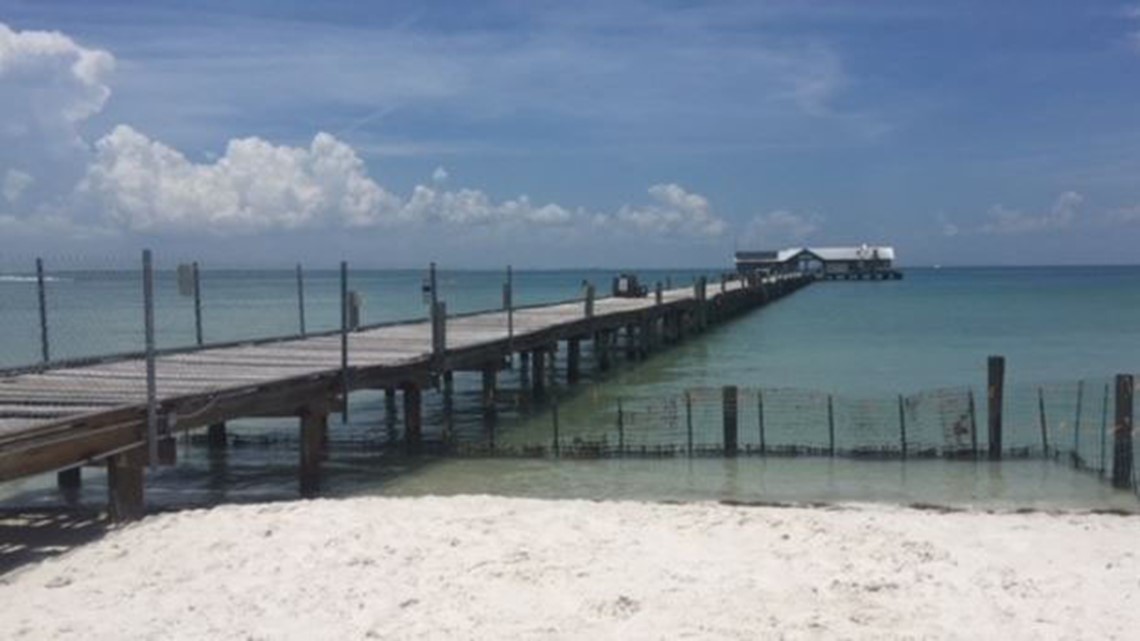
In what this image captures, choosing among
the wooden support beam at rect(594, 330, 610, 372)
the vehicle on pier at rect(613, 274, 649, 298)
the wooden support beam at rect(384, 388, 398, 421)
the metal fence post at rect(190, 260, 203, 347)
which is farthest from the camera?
the vehicle on pier at rect(613, 274, 649, 298)

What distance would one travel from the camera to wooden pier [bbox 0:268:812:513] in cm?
1040

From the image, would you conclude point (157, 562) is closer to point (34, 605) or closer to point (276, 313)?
point (34, 605)

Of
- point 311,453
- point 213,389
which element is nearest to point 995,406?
point 311,453

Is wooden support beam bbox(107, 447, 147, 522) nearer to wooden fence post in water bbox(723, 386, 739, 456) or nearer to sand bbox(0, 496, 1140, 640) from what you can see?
sand bbox(0, 496, 1140, 640)

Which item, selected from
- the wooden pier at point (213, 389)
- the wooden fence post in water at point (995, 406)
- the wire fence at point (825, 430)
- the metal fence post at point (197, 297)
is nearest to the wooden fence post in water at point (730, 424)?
the wire fence at point (825, 430)

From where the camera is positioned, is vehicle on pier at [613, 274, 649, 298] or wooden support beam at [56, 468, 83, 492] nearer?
wooden support beam at [56, 468, 83, 492]

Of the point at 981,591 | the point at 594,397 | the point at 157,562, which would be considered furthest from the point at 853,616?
the point at 594,397

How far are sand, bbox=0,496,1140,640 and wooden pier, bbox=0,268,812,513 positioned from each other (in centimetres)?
82

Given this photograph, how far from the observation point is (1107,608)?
8094 mm

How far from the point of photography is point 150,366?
1062 centimetres

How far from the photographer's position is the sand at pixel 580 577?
7.79 m

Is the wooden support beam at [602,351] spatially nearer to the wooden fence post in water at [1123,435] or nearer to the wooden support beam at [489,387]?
the wooden support beam at [489,387]

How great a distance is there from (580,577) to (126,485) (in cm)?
491

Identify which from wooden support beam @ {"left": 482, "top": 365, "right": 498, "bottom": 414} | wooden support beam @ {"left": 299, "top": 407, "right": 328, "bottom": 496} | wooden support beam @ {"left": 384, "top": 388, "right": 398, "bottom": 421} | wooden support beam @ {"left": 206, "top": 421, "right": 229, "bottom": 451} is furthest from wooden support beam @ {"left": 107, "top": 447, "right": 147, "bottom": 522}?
wooden support beam @ {"left": 384, "top": 388, "right": 398, "bottom": 421}
